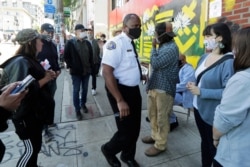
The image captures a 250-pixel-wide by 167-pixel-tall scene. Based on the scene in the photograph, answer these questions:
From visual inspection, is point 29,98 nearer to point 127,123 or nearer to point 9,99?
point 9,99

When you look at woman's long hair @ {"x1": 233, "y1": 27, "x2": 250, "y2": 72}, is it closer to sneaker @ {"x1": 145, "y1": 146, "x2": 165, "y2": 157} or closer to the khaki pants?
the khaki pants

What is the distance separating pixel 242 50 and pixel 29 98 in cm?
192

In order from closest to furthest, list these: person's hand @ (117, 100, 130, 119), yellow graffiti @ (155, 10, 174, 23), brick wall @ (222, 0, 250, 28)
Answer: person's hand @ (117, 100, 130, 119) → brick wall @ (222, 0, 250, 28) → yellow graffiti @ (155, 10, 174, 23)

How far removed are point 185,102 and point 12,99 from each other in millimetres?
2941

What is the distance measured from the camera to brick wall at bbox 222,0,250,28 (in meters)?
2.95

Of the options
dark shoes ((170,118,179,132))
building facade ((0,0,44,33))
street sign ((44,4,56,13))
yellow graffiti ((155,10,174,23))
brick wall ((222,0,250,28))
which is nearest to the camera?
brick wall ((222,0,250,28))

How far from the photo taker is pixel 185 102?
3840 mm

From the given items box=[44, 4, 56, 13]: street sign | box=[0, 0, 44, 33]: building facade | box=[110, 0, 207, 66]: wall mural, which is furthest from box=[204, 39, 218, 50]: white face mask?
box=[0, 0, 44, 33]: building facade

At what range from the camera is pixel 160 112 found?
119 inches

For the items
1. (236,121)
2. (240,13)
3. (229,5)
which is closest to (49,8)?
(229,5)

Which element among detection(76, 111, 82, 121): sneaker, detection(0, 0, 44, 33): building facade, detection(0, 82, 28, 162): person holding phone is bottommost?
detection(76, 111, 82, 121): sneaker

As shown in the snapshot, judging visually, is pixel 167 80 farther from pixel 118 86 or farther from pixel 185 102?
pixel 185 102

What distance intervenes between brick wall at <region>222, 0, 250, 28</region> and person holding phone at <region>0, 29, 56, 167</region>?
2456 millimetres

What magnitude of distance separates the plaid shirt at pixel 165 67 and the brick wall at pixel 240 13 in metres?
0.90
